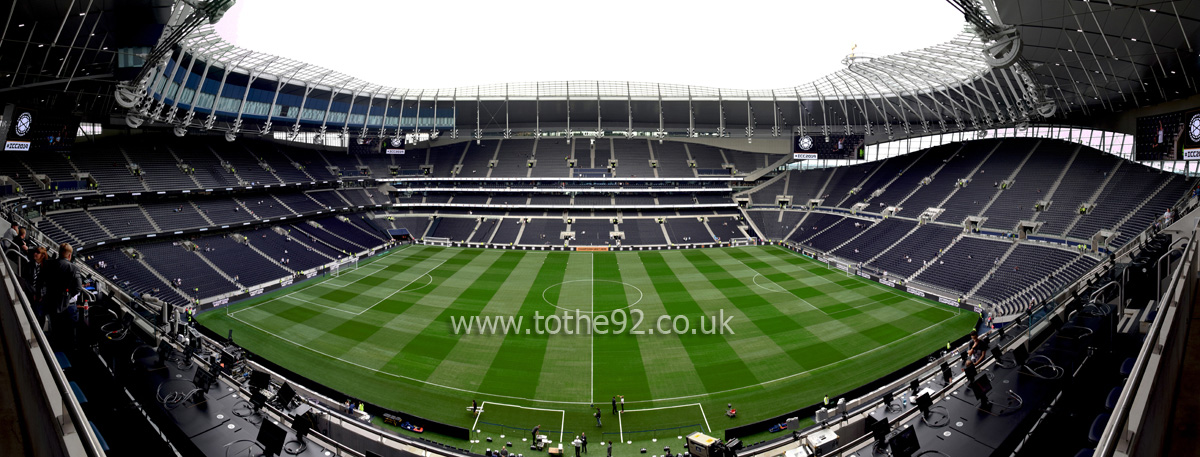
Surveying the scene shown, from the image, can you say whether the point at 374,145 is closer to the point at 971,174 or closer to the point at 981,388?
the point at 981,388

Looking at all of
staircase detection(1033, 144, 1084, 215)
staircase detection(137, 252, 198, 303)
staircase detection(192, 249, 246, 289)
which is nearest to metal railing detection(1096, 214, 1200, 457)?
staircase detection(137, 252, 198, 303)

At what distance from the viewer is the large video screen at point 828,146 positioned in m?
55.0

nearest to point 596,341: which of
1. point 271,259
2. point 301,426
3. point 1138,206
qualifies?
point 301,426

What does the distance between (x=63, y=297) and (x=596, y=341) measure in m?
20.2

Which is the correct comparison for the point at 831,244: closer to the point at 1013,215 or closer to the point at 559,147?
the point at 1013,215

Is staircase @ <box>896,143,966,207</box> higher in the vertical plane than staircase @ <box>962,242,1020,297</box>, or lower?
higher

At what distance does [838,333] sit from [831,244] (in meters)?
25.1

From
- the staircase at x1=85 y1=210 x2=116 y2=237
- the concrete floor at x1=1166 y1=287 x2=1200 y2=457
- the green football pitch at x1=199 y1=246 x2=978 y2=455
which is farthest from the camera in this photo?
the staircase at x1=85 y1=210 x2=116 y2=237

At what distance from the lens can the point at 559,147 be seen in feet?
233

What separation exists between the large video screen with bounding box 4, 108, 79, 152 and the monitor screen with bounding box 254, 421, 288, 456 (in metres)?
28.8

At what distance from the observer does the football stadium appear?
1037 cm

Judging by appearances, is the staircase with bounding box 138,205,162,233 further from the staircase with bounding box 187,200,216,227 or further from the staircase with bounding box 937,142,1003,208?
the staircase with bounding box 937,142,1003,208

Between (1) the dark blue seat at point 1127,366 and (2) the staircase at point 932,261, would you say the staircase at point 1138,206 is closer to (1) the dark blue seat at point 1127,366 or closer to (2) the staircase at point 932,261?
(2) the staircase at point 932,261

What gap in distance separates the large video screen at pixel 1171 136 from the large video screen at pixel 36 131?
58091mm
